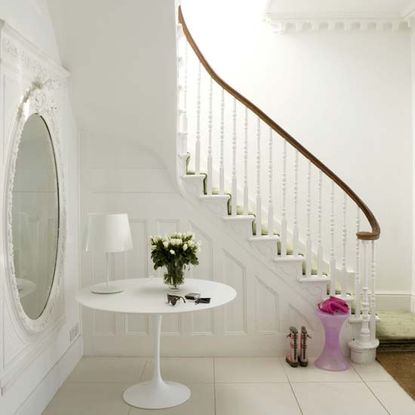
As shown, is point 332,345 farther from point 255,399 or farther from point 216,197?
point 216,197

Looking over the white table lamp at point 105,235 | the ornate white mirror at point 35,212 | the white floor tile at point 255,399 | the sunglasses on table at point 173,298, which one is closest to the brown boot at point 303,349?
the white floor tile at point 255,399

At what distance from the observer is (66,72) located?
3371 mm

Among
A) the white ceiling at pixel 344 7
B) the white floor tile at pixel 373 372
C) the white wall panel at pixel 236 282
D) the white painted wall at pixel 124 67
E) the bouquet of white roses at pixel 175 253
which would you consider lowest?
the white floor tile at pixel 373 372

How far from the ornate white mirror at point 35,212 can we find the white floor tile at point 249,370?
4.52ft

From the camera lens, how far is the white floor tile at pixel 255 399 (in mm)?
2965

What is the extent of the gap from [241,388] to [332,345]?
2.76 feet

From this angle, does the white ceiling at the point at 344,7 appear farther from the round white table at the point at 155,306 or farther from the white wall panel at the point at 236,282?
the round white table at the point at 155,306

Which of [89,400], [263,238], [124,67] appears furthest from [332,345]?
[124,67]

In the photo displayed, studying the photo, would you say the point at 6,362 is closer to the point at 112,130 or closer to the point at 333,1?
the point at 112,130

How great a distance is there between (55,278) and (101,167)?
1.10 metres

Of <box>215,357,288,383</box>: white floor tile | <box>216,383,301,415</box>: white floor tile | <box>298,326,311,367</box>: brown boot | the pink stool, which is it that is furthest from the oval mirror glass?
the pink stool

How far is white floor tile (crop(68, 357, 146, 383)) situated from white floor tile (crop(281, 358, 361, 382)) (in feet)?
3.71

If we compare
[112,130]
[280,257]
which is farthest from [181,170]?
[280,257]

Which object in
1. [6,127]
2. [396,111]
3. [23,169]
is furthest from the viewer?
[396,111]
